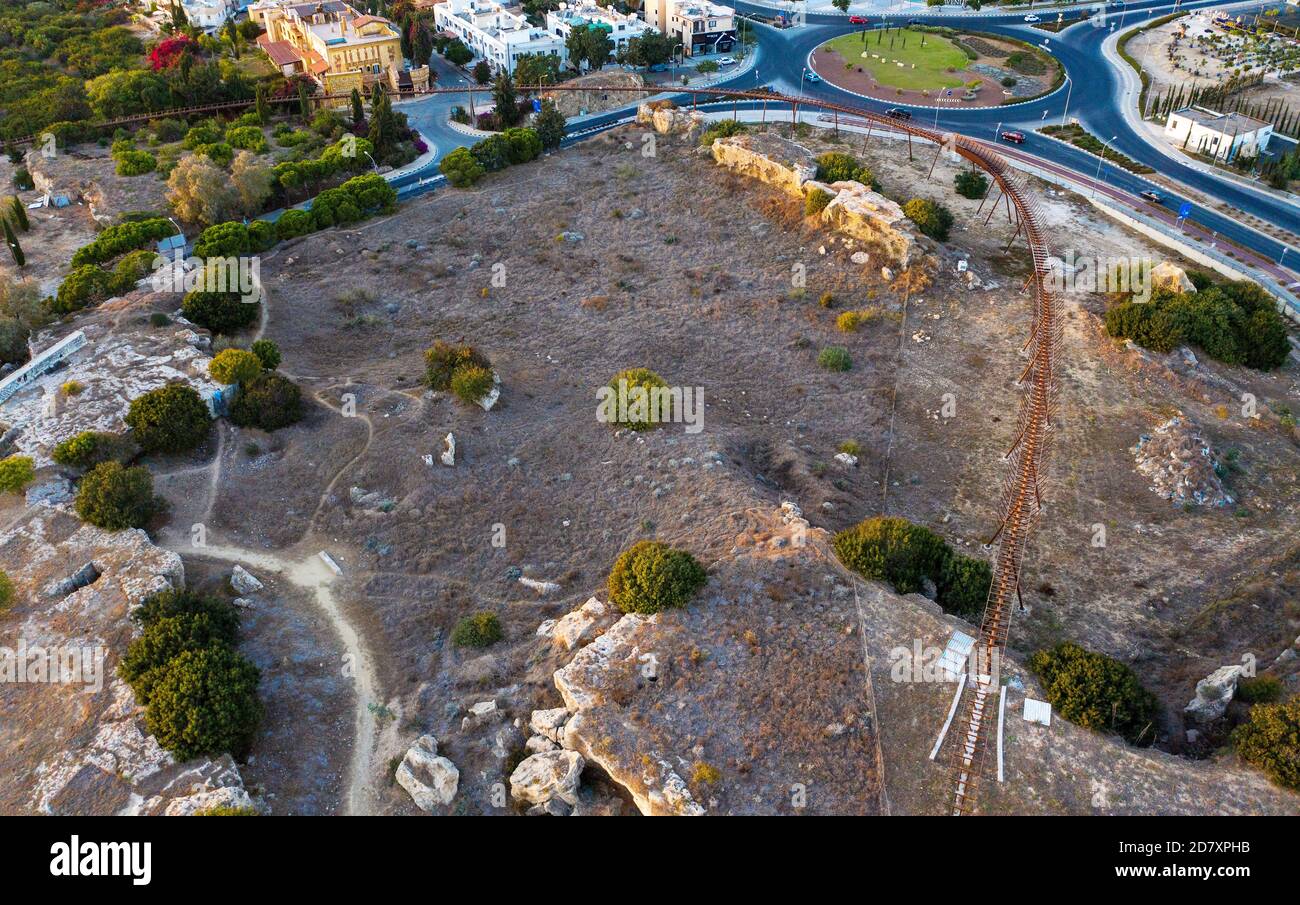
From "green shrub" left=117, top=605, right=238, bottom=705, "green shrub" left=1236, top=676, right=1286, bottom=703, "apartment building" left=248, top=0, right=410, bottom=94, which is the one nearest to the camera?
"green shrub" left=1236, top=676, right=1286, bottom=703

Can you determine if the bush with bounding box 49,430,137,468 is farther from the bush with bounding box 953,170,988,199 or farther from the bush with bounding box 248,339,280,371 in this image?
the bush with bounding box 953,170,988,199

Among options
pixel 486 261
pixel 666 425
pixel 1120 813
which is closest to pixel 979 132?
pixel 486 261

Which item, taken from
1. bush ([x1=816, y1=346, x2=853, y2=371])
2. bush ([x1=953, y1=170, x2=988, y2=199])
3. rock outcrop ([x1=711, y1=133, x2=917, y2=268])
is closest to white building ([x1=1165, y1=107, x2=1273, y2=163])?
bush ([x1=953, y1=170, x2=988, y2=199])

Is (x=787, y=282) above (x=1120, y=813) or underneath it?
above

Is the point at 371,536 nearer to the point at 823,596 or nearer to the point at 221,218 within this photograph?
the point at 823,596

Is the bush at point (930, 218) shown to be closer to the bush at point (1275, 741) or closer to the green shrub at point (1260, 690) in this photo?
the green shrub at point (1260, 690)

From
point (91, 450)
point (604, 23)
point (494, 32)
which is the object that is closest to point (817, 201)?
point (91, 450)
